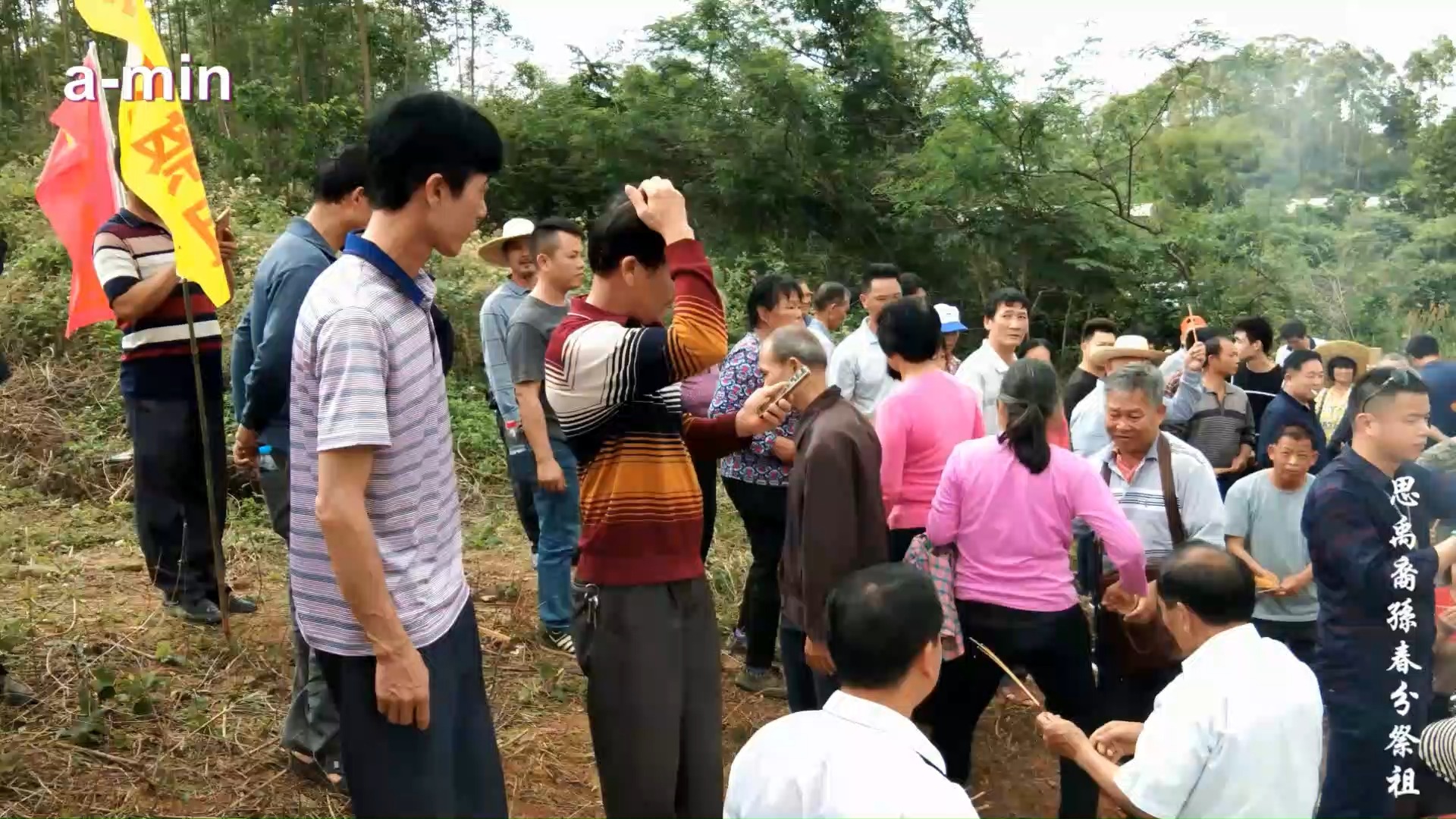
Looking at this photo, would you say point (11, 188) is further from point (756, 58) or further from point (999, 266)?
point (999, 266)

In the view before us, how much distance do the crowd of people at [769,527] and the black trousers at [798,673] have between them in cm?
1

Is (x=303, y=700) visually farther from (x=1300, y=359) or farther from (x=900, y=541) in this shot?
(x=1300, y=359)

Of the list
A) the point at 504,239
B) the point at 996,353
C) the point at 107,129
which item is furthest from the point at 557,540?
the point at 107,129

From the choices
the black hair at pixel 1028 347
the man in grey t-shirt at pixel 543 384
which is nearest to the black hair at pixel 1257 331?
the black hair at pixel 1028 347

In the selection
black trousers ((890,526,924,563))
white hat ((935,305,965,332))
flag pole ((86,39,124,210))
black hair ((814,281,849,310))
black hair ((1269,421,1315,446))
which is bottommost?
black trousers ((890,526,924,563))

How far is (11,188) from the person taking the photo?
1252 cm

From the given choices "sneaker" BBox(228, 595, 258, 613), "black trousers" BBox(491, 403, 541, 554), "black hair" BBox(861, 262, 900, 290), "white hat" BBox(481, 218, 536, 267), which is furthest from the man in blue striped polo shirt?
"black hair" BBox(861, 262, 900, 290)

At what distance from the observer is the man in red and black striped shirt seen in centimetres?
419

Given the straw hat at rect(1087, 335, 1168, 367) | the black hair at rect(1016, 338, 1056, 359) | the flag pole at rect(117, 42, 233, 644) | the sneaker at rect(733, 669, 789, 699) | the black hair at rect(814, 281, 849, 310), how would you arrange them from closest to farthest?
the flag pole at rect(117, 42, 233, 644) → the sneaker at rect(733, 669, 789, 699) → the straw hat at rect(1087, 335, 1168, 367) → the black hair at rect(1016, 338, 1056, 359) → the black hair at rect(814, 281, 849, 310)

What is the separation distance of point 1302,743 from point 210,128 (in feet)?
56.1

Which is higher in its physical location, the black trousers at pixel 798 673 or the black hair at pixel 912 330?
the black hair at pixel 912 330

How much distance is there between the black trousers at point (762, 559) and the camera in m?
4.82

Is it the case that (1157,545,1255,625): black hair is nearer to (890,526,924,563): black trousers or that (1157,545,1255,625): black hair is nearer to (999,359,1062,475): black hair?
(999,359,1062,475): black hair

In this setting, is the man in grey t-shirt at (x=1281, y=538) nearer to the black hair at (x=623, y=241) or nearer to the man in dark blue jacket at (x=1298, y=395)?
the man in dark blue jacket at (x=1298, y=395)
